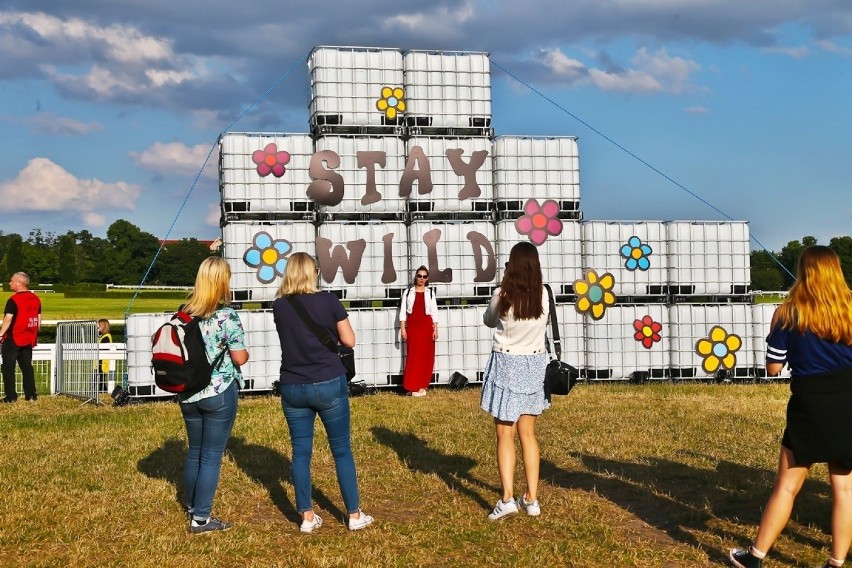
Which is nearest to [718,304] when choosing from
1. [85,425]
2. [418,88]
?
[418,88]

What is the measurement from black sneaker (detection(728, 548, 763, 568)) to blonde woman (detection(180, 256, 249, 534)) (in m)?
3.82

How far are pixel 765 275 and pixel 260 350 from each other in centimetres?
10434

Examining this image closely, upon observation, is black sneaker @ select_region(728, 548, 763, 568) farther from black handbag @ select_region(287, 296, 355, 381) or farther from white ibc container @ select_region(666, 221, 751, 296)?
white ibc container @ select_region(666, 221, 751, 296)

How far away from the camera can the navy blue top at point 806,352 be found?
538 centimetres

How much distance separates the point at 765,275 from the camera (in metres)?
108

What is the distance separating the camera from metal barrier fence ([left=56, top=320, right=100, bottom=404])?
14.8 metres

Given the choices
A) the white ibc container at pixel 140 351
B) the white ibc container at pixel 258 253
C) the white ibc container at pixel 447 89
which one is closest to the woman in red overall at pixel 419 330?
the white ibc container at pixel 258 253

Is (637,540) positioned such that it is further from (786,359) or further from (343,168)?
(343,168)

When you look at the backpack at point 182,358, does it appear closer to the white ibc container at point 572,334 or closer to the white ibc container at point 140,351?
the white ibc container at point 140,351

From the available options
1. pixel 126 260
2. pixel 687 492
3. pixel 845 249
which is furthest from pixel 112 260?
pixel 687 492

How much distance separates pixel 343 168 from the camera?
15.0 m

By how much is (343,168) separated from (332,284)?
6.81 ft

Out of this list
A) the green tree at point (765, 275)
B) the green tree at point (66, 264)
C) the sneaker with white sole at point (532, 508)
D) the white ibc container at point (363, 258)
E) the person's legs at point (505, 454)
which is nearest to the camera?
the person's legs at point (505, 454)

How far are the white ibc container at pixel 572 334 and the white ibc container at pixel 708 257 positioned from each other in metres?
2.02
